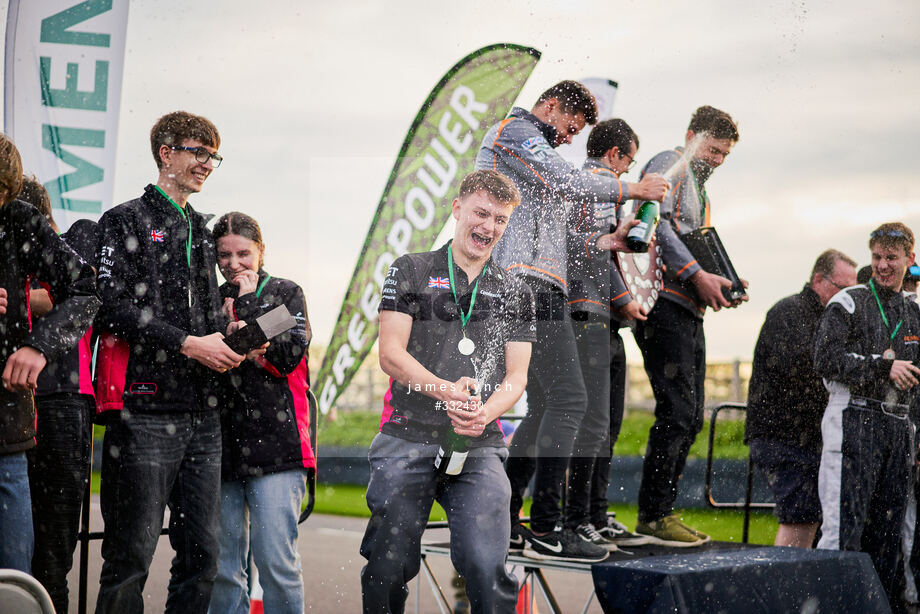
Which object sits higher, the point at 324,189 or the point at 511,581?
the point at 324,189

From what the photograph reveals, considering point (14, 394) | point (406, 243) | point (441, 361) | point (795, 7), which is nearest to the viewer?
point (14, 394)

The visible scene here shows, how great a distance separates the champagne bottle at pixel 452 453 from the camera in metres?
2.44

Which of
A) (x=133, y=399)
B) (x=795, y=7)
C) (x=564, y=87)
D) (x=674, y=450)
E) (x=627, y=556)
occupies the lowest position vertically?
(x=627, y=556)

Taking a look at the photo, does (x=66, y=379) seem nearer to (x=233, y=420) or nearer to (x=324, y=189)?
(x=233, y=420)

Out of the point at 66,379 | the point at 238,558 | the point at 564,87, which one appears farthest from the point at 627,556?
the point at 66,379

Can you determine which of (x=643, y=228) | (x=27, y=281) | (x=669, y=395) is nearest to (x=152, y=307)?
(x=27, y=281)

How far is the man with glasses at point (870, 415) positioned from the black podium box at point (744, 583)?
26.4 inches

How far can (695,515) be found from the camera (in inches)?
401

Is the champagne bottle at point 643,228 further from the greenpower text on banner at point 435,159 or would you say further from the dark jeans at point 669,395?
the greenpower text on banner at point 435,159

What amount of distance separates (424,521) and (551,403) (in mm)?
757

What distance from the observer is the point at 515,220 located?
304cm

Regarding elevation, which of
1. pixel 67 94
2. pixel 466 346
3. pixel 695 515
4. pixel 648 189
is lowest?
pixel 695 515

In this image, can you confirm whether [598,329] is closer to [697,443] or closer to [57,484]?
[57,484]

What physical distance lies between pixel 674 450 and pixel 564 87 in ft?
4.62
